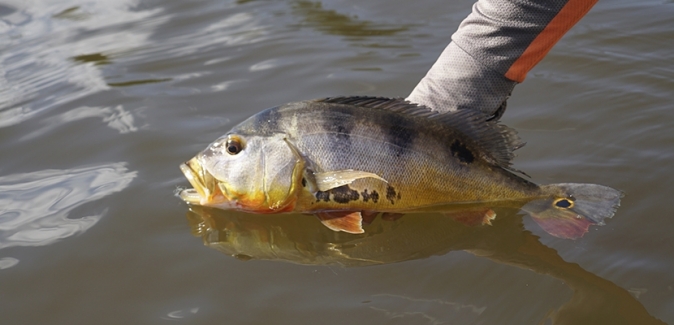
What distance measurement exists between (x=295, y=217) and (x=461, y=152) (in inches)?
41.2

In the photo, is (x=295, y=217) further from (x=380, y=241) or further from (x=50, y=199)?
(x=50, y=199)

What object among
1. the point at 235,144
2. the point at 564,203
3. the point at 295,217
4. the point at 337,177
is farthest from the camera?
the point at 295,217

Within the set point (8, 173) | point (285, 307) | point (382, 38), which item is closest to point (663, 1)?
point (382, 38)

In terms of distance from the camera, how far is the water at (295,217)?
139 inches

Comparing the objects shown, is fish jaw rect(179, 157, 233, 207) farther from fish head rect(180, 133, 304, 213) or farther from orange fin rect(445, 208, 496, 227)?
orange fin rect(445, 208, 496, 227)

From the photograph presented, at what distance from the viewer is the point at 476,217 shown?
405 centimetres

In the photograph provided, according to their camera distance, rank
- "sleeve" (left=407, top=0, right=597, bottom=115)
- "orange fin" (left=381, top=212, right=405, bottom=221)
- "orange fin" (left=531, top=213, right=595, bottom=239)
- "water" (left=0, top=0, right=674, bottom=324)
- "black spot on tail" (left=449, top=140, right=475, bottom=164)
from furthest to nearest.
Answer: "orange fin" (left=381, top=212, right=405, bottom=221) → "black spot on tail" (left=449, top=140, right=475, bottom=164) → "orange fin" (left=531, top=213, right=595, bottom=239) → "sleeve" (left=407, top=0, right=597, bottom=115) → "water" (left=0, top=0, right=674, bottom=324)

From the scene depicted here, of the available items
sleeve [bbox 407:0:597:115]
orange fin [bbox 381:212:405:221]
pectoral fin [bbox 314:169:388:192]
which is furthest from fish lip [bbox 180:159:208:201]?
sleeve [bbox 407:0:597:115]

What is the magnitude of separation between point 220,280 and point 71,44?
4.63 meters

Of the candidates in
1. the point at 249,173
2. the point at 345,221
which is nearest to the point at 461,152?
the point at 345,221

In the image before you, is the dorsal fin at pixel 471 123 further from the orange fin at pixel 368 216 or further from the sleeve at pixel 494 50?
the orange fin at pixel 368 216

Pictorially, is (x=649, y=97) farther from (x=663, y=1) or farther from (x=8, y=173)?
(x=8, y=173)

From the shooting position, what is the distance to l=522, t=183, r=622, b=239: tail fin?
12.7 ft

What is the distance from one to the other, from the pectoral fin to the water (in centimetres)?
42
